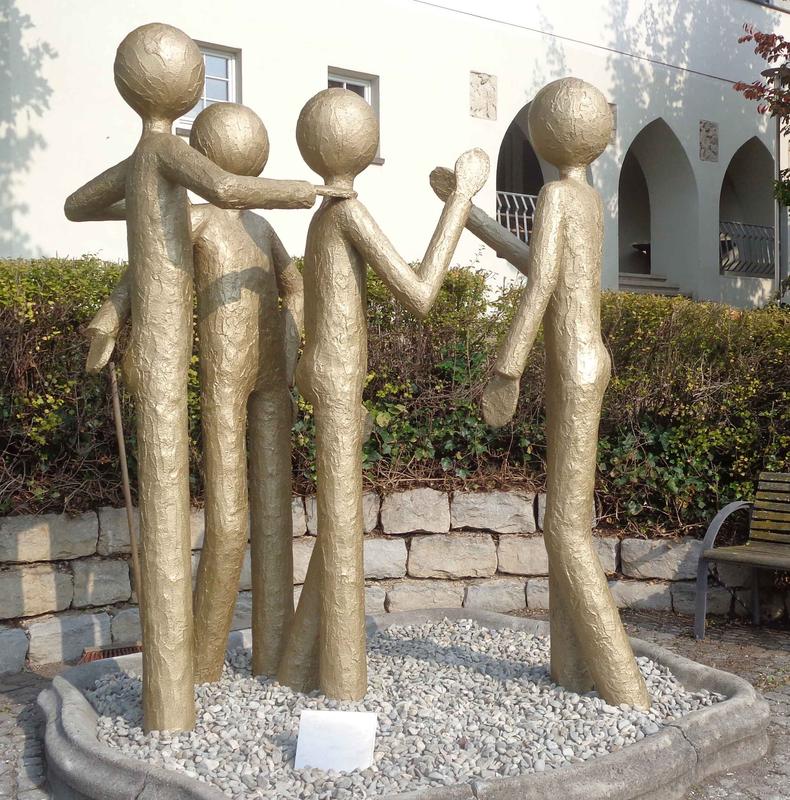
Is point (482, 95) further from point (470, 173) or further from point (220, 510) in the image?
Result: point (220, 510)

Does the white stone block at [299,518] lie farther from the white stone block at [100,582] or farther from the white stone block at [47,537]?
the white stone block at [47,537]

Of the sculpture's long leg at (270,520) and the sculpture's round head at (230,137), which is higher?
the sculpture's round head at (230,137)

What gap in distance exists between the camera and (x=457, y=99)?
9656mm

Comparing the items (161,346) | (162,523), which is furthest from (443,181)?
(162,523)

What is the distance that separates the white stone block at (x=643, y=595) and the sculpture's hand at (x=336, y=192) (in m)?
3.53

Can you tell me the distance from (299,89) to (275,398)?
18.5ft

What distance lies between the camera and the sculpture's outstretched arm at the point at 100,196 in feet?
11.2

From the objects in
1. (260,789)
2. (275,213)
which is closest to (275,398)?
(260,789)

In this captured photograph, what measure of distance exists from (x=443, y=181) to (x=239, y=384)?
1.13 metres

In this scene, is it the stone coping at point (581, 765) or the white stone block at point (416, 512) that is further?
the white stone block at point (416, 512)

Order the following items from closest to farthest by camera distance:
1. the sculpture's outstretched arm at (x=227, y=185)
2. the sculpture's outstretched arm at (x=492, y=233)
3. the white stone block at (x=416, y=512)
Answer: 1. the sculpture's outstretched arm at (x=227, y=185)
2. the sculpture's outstretched arm at (x=492, y=233)
3. the white stone block at (x=416, y=512)

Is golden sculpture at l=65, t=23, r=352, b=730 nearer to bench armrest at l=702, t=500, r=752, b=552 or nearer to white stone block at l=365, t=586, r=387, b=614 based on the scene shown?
white stone block at l=365, t=586, r=387, b=614

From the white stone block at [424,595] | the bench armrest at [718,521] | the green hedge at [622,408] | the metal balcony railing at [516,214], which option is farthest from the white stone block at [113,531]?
the metal balcony railing at [516,214]

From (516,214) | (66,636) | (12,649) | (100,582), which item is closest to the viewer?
(12,649)
